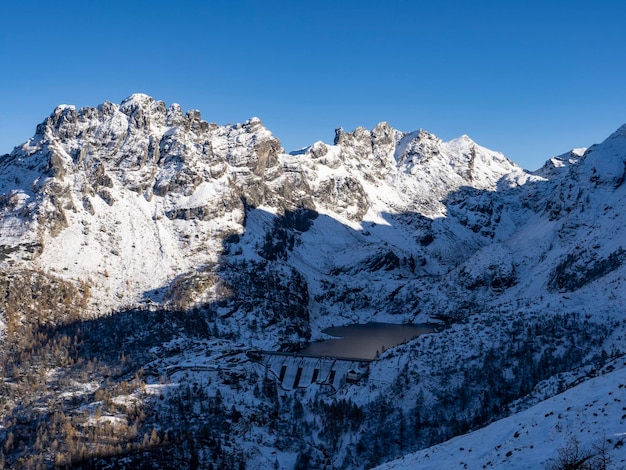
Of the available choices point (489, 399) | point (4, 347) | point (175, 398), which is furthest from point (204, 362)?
point (489, 399)

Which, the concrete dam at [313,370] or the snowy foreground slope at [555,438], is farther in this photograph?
the concrete dam at [313,370]

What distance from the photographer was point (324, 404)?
476 ft

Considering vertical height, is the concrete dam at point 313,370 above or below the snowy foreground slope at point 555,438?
below

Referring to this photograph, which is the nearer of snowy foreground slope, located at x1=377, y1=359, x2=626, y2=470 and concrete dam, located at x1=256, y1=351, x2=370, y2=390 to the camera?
snowy foreground slope, located at x1=377, y1=359, x2=626, y2=470

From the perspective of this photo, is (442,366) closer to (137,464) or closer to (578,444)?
(137,464)

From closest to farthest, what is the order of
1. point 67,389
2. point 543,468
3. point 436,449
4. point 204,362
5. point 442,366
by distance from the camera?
point 543,468
point 436,449
point 442,366
point 67,389
point 204,362

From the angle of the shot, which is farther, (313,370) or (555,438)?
(313,370)

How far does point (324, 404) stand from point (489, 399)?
43.1 metres

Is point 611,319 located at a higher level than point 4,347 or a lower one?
lower

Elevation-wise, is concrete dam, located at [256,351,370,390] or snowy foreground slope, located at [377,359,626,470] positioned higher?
snowy foreground slope, located at [377,359,626,470]

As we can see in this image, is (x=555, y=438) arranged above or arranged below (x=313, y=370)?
above

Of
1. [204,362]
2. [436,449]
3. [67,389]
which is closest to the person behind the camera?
[436,449]

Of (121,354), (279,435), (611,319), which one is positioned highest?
(121,354)

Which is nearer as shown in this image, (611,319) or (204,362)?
(611,319)
